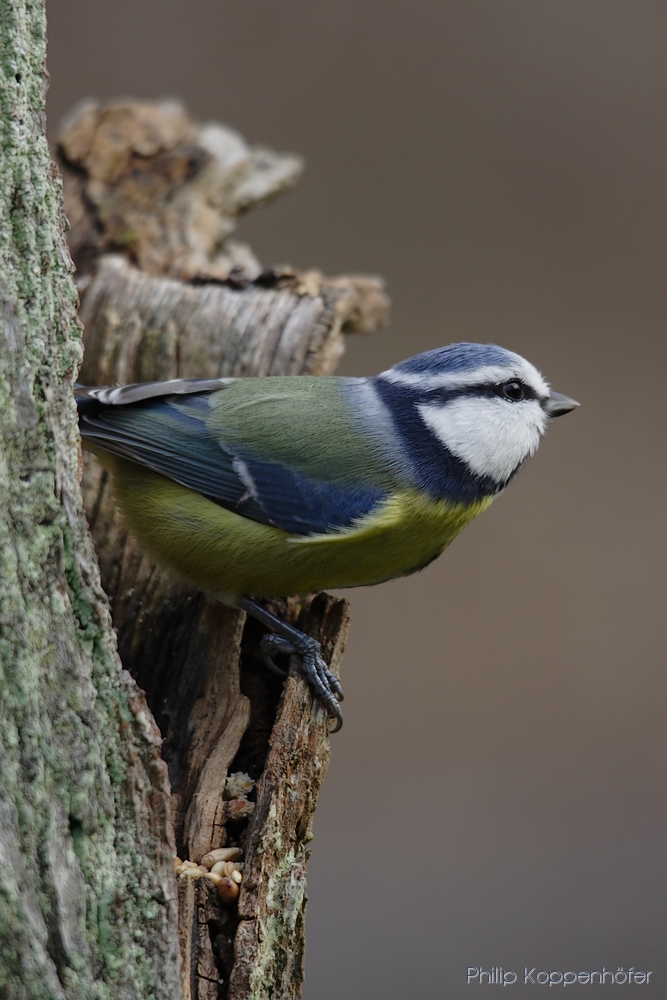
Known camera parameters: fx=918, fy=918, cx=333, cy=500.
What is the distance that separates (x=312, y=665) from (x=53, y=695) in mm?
799

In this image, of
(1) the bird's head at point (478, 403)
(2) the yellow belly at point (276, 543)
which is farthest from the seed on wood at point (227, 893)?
(1) the bird's head at point (478, 403)

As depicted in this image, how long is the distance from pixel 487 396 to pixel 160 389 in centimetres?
81

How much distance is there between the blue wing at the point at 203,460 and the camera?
2.10 metres

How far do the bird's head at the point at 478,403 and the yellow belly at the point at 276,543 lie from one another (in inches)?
5.2

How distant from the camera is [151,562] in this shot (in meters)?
2.45

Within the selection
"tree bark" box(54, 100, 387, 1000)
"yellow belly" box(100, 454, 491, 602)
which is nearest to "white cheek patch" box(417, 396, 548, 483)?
"yellow belly" box(100, 454, 491, 602)

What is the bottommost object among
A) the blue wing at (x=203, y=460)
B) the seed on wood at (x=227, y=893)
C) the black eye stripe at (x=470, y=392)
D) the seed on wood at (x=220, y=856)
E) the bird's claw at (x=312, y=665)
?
the seed on wood at (x=227, y=893)

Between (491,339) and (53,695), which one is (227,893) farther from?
(491,339)

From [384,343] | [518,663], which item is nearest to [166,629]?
[518,663]

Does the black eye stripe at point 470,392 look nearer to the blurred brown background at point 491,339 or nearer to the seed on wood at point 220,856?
the seed on wood at point 220,856

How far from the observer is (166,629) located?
232cm

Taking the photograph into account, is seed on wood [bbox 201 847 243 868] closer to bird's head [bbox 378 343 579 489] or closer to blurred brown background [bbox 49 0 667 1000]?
bird's head [bbox 378 343 579 489]

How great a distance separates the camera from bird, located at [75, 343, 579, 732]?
2.11 m

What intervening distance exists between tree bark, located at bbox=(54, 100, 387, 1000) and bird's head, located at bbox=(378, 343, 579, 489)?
1.64 feet
